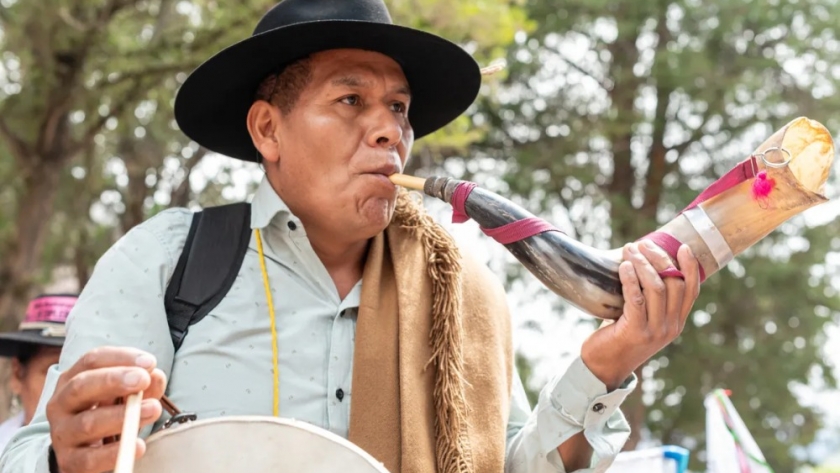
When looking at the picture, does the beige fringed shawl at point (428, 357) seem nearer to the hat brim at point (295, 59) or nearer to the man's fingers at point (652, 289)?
the hat brim at point (295, 59)

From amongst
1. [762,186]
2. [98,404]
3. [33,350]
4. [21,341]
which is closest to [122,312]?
[98,404]

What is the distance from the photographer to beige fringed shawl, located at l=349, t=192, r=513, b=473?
8.14 ft

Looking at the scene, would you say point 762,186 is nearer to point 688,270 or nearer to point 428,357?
point 688,270

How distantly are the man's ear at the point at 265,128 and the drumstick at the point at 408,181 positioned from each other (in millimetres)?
423

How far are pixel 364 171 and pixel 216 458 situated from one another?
1.02 meters

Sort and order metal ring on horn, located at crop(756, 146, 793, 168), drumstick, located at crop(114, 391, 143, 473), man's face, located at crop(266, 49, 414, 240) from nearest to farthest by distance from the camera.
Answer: drumstick, located at crop(114, 391, 143, 473) → metal ring on horn, located at crop(756, 146, 793, 168) → man's face, located at crop(266, 49, 414, 240)

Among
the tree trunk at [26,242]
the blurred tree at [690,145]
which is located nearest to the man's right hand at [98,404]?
the tree trunk at [26,242]

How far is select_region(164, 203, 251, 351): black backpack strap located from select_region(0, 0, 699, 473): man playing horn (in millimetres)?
22

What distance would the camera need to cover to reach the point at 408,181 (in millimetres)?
2584

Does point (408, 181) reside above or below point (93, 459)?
above

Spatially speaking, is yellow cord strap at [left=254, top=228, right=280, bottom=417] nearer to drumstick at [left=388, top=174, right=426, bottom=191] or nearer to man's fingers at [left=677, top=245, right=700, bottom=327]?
drumstick at [left=388, top=174, right=426, bottom=191]

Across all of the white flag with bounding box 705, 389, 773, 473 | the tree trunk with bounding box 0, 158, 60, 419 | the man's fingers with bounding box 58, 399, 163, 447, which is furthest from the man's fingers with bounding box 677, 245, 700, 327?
the tree trunk with bounding box 0, 158, 60, 419

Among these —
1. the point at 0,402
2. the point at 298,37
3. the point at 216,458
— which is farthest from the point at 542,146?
the point at 216,458

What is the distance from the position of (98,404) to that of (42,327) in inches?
135
